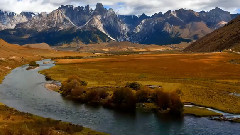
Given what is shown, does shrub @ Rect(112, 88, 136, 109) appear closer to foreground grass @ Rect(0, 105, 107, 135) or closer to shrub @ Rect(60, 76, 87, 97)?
shrub @ Rect(60, 76, 87, 97)

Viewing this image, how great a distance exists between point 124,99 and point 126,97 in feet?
2.90

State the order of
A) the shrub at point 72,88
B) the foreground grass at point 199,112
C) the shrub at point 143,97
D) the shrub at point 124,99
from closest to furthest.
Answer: the foreground grass at point 199,112
the shrub at point 124,99
the shrub at point 143,97
the shrub at point 72,88

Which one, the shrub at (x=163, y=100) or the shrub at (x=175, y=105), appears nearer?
the shrub at (x=175, y=105)

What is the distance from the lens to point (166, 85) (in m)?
101

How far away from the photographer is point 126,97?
2953 inches

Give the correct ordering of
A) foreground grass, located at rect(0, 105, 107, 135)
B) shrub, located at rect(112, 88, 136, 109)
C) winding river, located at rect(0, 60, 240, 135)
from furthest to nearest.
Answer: shrub, located at rect(112, 88, 136, 109) → winding river, located at rect(0, 60, 240, 135) → foreground grass, located at rect(0, 105, 107, 135)

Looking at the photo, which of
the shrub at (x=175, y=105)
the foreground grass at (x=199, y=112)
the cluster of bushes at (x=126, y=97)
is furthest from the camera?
the cluster of bushes at (x=126, y=97)

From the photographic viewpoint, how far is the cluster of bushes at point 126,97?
228 ft

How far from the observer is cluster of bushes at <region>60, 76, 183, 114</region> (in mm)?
69375

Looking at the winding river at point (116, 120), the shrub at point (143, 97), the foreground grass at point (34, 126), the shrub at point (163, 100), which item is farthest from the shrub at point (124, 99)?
the foreground grass at point (34, 126)

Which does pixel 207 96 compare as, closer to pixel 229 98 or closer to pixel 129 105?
pixel 229 98

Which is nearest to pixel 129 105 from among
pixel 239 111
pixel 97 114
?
pixel 97 114

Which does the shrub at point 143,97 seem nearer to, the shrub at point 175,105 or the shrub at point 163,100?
the shrub at point 163,100

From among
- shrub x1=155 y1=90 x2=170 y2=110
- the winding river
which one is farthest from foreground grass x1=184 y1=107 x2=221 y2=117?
shrub x1=155 y1=90 x2=170 y2=110
